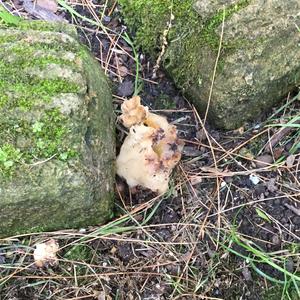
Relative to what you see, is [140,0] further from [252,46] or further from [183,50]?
[252,46]

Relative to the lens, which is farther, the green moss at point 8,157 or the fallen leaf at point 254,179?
the fallen leaf at point 254,179

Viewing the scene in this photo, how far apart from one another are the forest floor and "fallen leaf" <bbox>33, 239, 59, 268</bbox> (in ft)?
0.11

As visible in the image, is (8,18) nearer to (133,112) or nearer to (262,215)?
(133,112)

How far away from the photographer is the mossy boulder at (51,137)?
2.59m

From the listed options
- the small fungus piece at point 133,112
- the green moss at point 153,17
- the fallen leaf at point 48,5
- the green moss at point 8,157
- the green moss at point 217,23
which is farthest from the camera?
the fallen leaf at point 48,5

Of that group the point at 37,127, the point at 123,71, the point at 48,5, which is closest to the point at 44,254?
the point at 37,127

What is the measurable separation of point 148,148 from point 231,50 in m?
0.68

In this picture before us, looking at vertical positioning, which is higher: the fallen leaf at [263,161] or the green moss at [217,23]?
the green moss at [217,23]

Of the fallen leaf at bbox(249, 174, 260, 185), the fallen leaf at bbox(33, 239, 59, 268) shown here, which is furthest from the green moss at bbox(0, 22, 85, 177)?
the fallen leaf at bbox(249, 174, 260, 185)

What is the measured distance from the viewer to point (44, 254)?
2820 mm

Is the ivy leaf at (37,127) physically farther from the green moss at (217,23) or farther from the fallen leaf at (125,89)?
the green moss at (217,23)

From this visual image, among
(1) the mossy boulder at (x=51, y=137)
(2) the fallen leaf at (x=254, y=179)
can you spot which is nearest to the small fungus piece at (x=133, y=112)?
(1) the mossy boulder at (x=51, y=137)

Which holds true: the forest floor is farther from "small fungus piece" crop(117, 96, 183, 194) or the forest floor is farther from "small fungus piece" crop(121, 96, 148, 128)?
"small fungus piece" crop(121, 96, 148, 128)

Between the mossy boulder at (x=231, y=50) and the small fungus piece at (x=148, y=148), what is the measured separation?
0.37 metres
